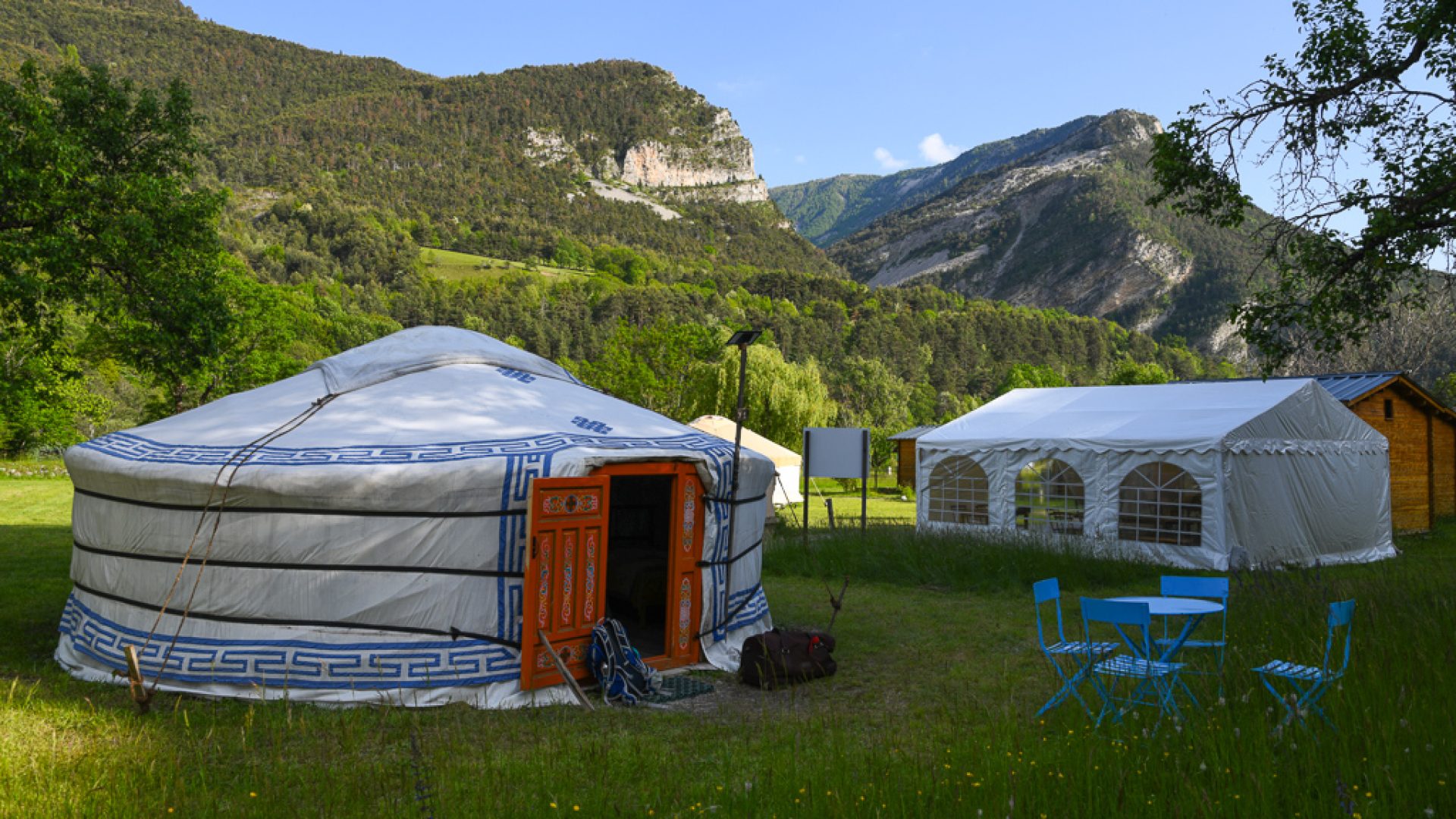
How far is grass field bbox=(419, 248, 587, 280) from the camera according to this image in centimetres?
6203

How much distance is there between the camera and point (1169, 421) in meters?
10.2

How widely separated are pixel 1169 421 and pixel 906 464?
15.4 meters

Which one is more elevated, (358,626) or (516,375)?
(516,375)

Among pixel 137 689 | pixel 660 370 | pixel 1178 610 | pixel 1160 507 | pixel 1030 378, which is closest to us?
pixel 1178 610

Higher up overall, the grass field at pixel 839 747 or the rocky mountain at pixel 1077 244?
the rocky mountain at pixel 1077 244

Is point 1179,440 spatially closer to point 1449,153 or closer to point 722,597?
point 1449,153

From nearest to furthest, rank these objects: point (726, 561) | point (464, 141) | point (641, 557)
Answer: point (726, 561), point (641, 557), point (464, 141)

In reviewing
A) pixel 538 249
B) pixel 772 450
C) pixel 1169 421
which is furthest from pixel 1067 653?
pixel 538 249

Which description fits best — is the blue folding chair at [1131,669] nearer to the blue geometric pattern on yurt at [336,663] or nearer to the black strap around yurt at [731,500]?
the black strap around yurt at [731,500]

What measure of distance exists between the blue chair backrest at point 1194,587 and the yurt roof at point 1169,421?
542 centimetres

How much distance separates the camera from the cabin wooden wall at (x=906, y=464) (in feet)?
83.0

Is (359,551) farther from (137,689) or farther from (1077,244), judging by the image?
(1077,244)

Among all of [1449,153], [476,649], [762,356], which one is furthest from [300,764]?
[762,356]

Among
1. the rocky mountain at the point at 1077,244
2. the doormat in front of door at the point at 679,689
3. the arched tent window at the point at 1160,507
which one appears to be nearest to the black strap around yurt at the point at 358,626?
the doormat in front of door at the point at 679,689
